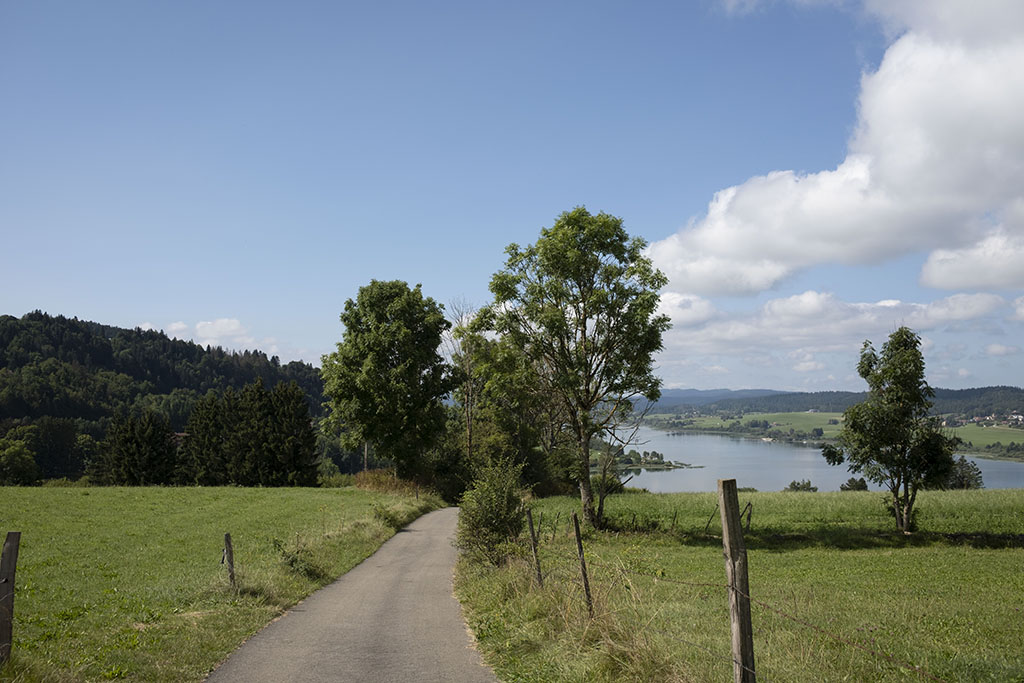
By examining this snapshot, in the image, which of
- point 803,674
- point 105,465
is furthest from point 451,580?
point 105,465

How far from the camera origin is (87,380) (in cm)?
14525

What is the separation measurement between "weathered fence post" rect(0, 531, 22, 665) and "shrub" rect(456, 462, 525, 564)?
9975 mm

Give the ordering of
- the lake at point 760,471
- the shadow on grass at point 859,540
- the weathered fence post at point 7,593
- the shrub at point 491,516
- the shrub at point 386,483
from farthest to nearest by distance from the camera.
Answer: the lake at point 760,471
the shrub at point 386,483
the shadow on grass at point 859,540
the shrub at point 491,516
the weathered fence post at point 7,593

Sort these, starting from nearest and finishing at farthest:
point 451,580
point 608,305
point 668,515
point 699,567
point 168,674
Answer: point 168,674 → point 451,580 → point 699,567 → point 608,305 → point 668,515

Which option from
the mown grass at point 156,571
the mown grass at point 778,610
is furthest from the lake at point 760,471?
the mown grass at point 156,571

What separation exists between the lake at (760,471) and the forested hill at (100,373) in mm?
79508

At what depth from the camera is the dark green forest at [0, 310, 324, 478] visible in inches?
4232

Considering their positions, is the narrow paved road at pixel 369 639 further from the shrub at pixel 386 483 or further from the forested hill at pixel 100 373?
the forested hill at pixel 100 373

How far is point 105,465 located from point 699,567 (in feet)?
244

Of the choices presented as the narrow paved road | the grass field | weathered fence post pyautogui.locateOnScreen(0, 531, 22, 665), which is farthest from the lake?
weathered fence post pyautogui.locateOnScreen(0, 531, 22, 665)

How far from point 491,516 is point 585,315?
47.0 feet

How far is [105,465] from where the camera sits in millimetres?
73562

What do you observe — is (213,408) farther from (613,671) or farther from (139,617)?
(613,671)

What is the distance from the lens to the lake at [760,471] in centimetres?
7969
